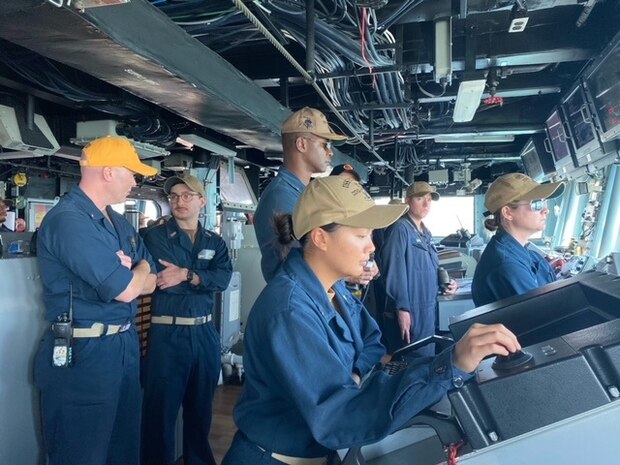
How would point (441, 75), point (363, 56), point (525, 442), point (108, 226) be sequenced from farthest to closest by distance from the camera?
point (441, 75), point (363, 56), point (108, 226), point (525, 442)

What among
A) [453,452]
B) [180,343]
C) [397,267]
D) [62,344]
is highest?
[397,267]

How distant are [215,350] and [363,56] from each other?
183 cm

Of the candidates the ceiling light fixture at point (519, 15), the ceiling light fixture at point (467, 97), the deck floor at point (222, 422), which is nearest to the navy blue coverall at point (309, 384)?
the ceiling light fixture at point (519, 15)

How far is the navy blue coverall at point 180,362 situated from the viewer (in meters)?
2.75

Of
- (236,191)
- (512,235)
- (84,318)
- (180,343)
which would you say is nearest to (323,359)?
(84,318)

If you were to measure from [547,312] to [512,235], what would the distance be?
710mm

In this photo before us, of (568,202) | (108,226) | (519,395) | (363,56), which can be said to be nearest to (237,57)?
(363,56)

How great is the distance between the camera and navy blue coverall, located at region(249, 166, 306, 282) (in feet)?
6.59

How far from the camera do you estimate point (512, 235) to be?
2238 mm

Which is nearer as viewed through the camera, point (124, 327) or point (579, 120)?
point (124, 327)

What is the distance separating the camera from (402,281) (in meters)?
3.44

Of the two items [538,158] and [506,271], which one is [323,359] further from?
[538,158]

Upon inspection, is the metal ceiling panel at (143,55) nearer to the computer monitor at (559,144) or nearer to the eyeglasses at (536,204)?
the eyeglasses at (536,204)

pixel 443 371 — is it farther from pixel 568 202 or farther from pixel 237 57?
pixel 568 202
